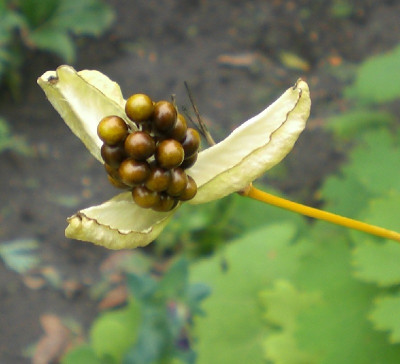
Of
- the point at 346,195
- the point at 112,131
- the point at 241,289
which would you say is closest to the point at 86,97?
the point at 112,131

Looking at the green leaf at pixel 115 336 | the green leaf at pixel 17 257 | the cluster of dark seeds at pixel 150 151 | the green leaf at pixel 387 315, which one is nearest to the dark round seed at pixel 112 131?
the cluster of dark seeds at pixel 150 151

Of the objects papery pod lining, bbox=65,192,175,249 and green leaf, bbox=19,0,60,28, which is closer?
papery pod lining, bbox=65,192,175,249

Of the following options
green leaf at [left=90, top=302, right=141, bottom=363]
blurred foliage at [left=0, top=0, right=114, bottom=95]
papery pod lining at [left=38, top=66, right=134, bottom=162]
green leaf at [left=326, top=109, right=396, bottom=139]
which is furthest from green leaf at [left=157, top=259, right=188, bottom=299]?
blurred foliage at [left=0, top=0, right=114, bottom=95]

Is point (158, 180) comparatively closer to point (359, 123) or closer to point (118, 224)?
point (118, 224)

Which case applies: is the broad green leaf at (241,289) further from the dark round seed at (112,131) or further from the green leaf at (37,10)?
the green leaf at (37,10)

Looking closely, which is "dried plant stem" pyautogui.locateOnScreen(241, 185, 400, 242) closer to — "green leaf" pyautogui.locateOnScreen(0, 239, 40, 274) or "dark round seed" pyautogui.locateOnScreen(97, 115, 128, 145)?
"dark round seed" pyautogui.locateOnScreen(97, 115, 128, 145)

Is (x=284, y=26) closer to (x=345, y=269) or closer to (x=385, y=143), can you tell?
(x=385, y=143)
